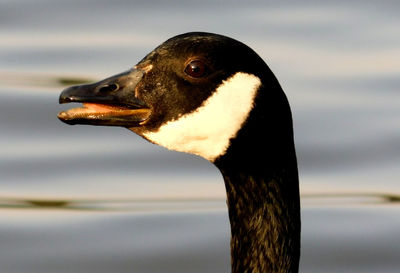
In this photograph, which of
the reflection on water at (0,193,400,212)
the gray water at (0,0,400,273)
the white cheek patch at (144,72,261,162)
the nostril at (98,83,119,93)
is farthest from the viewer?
the reflection on water at (0,193,400,212)

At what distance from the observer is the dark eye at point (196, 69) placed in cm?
608

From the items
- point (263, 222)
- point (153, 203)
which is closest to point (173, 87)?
point (263, 222)

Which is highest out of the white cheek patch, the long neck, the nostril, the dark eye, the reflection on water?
the reflection on water

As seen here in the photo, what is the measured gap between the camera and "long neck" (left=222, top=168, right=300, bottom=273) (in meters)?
6.28

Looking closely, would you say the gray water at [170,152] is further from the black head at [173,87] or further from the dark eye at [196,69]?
the dark eye at [196,69]

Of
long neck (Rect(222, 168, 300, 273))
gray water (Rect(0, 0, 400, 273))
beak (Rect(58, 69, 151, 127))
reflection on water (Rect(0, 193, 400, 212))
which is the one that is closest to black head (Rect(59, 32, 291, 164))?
beak (Rect(58, 69, 151, 127))

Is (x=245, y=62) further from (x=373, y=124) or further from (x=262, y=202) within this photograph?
(x=373, y=124)

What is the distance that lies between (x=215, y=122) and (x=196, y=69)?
0.26 meters

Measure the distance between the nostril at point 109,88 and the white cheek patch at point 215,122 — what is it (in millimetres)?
261

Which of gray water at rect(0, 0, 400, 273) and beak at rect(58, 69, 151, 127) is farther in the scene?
gray water at rect(0, 0, 400, 273)

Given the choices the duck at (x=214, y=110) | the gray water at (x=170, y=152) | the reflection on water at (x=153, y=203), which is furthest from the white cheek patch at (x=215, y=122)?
the reflection on water at (x=153, y=203)

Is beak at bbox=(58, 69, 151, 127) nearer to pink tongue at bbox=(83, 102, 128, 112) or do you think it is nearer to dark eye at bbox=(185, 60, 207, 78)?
pink tongue at bbox=(83, 102, 128, 112)

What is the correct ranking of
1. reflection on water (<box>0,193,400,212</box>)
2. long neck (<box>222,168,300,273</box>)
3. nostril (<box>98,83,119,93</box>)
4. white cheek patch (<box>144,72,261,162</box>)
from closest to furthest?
white cheek patch (<box>144,72,261,162</box>)
nostril (<box>98,83,119,93</box>)
long neck (<box>222,168,300,273</box>)
reflection on water (<box>0,193,400,212</box>)

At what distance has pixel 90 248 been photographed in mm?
8758
